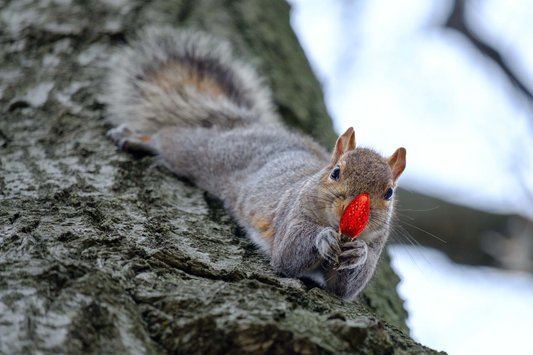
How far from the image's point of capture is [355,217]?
69.2 inches

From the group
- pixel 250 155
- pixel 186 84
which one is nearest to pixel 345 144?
pixel 250 155

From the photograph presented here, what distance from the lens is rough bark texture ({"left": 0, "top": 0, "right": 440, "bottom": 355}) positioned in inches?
42.6

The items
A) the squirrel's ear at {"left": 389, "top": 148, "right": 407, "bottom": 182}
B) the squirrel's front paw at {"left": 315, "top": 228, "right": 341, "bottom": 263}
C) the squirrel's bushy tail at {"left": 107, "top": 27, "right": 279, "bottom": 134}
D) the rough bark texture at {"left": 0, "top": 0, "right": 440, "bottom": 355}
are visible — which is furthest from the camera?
the squirrel's bushy tail at {"left": 107, "top": 27, "right": 279, "bottom": 134}

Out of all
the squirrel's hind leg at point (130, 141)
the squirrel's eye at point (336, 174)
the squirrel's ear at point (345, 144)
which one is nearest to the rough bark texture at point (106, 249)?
the squirrel's hind leg at point (130, 141)

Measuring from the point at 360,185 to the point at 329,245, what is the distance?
0.26 m

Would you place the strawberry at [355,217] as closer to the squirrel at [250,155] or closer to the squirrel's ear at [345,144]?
the squirrel at [250,155]

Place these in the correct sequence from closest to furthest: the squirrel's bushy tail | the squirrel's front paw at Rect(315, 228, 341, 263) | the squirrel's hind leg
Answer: the squirrel's front paw at Rect(315, 228, 341, 263)
the squirrel's hind leg
the squirrel's bushy tail

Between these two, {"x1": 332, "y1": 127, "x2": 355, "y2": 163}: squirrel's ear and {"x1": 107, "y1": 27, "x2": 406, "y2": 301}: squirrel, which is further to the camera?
{"x1": 332, "y1": 127, "x2": 355, "y2": 163}: squirrel's ear

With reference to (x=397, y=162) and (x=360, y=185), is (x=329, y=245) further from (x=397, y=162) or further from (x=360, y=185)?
(x=397, y=162)

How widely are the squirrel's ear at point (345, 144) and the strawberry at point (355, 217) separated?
37cm

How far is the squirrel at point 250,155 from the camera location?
1.84 meters

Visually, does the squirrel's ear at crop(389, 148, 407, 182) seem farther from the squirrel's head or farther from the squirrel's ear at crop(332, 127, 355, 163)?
the squirrel's ear at crop(332, 127, 355, 163)

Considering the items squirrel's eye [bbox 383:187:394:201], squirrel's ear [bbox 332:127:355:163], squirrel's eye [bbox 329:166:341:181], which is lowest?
squirrel's eye [bbox 329:166:341:181]

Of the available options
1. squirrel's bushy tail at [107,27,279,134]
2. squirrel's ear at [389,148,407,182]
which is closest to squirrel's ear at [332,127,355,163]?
squirrel's ear at [389,148,407,182]
